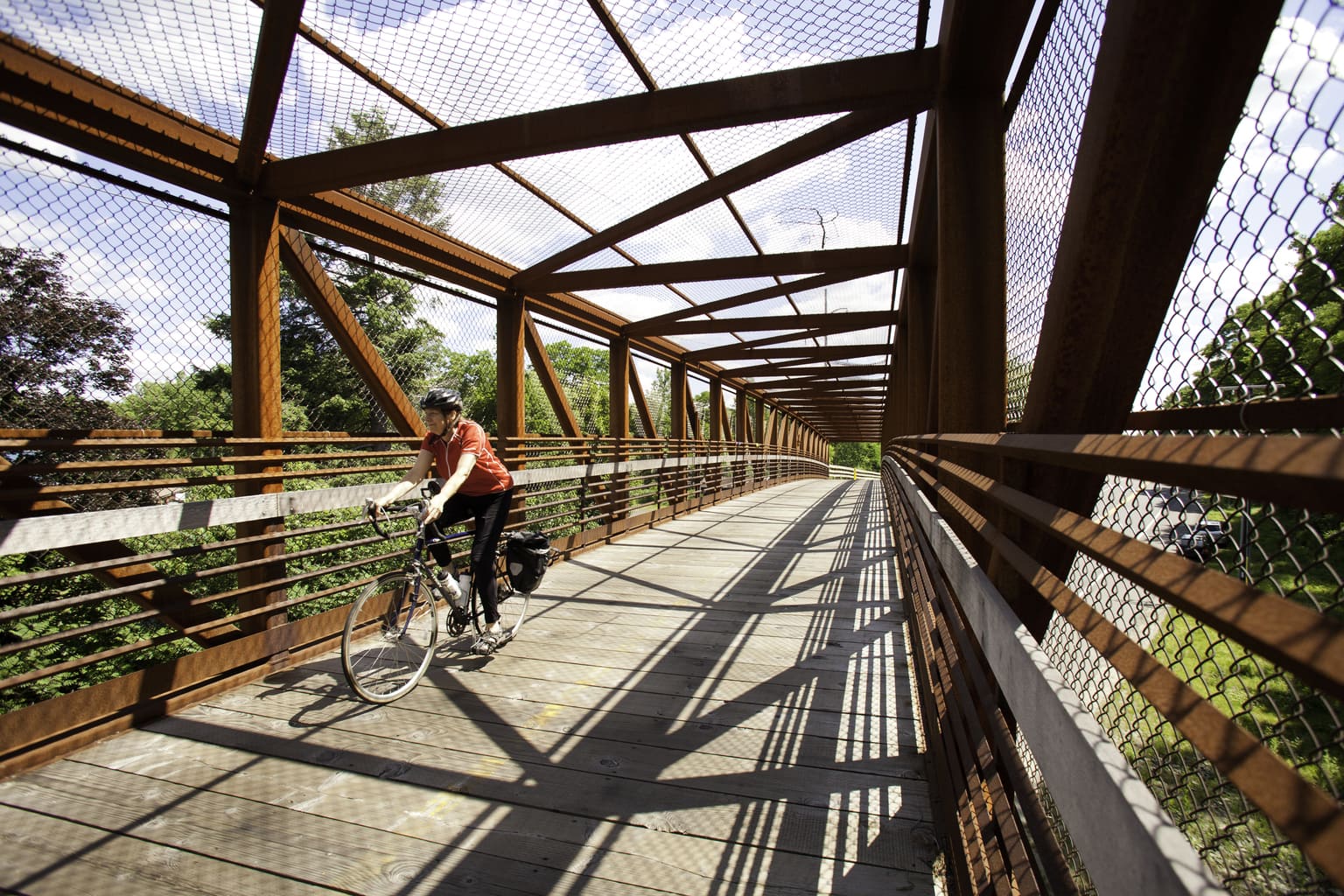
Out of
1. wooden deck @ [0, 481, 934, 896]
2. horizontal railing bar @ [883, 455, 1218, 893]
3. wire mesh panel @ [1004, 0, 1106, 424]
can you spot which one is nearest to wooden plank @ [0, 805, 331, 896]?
wooden deck @ [0, 481, 934, 896]

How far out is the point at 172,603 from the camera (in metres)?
3.32

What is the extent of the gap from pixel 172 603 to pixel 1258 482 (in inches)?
163

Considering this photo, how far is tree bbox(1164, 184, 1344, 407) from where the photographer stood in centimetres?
101

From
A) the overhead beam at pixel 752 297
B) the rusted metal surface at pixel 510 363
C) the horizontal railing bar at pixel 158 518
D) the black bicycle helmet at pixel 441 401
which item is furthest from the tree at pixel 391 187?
the overhead beam at pixel 752 297

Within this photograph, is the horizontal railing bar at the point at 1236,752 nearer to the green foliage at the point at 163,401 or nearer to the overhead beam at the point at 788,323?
the green foliage at the point at 163,401

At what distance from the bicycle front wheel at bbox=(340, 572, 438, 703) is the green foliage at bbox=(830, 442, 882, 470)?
9138 cm

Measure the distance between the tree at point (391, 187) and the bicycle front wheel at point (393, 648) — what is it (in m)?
2.57

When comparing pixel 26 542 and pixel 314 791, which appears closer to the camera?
pixel 314 791

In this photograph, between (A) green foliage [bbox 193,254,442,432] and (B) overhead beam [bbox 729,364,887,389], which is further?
(A) green foliage [bbox 193,254,442,432]

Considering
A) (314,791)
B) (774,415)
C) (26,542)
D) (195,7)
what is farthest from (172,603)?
(774,415)

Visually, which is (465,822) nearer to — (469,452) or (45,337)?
(469,452)

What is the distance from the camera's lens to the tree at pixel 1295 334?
1.01 meters

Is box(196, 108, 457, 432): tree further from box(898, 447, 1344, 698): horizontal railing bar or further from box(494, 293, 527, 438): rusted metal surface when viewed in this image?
box(898, 447, 1344, 698): horizontal railing bar

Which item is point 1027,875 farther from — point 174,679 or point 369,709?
point 174,679
